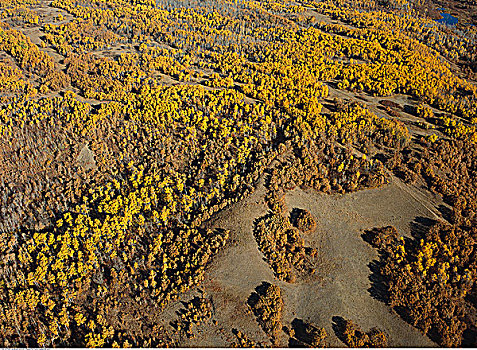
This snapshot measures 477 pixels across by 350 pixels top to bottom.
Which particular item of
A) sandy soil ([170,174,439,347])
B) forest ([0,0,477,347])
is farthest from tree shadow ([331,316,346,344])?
sandy soil ([170,174,439,347])

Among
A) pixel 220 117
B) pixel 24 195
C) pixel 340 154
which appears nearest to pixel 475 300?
pixel 340 154

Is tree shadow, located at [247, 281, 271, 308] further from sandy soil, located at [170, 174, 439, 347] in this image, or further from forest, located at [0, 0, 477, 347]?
sandy soil, located at [170, 174, 439, 347]

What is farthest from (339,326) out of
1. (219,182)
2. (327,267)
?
(219,182)

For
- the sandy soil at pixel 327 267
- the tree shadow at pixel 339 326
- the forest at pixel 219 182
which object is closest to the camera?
the tree shadow at pixel 339 326

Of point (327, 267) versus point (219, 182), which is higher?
point (219, 182)

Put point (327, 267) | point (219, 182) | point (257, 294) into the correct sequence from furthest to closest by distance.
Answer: point (219, 182) → point (327, 267) → point (257, 294)

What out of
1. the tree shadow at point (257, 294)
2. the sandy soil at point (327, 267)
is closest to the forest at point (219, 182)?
the tree shadow at point (257, 294)

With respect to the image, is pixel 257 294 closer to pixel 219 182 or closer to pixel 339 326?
pixel 339 326

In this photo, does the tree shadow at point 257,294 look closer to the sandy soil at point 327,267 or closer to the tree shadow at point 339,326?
the sandy soil at point 327,267
